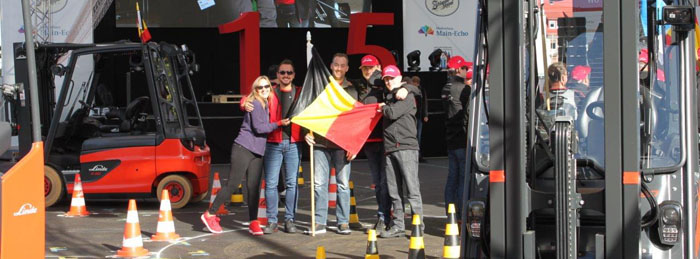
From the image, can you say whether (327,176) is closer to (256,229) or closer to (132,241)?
(256,229)

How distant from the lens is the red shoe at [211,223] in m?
11.8

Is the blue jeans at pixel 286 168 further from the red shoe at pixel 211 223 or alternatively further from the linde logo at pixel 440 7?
the linde logo at pixel 440 7

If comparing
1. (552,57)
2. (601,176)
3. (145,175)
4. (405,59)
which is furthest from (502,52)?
(405,59)

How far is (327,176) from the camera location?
11.7 metres

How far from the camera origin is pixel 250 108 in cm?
1162

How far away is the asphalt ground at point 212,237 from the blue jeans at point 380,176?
36 cm

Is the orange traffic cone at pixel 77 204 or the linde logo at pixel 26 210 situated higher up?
the linde logo at pixel 26 210

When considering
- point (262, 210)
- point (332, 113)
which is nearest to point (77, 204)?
point (262, 210)

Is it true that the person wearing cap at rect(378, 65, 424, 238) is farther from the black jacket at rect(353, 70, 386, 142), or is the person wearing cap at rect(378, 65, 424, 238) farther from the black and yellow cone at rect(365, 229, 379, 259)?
the black and yellow cone at rect(365, 229, 379, 259)

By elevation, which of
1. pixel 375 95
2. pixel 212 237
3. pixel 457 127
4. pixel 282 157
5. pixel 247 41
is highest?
pixel 247 41

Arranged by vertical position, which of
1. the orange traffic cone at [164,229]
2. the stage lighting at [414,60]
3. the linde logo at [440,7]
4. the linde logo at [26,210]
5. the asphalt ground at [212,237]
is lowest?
the asphalt ground at [212,237]

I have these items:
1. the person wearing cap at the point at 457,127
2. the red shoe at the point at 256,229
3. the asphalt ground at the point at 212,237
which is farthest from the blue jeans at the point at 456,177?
the red shoe at the point at 256,229

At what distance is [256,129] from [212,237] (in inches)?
52.9

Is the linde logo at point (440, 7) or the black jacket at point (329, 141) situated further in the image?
the linde logo at point (440, 7)
